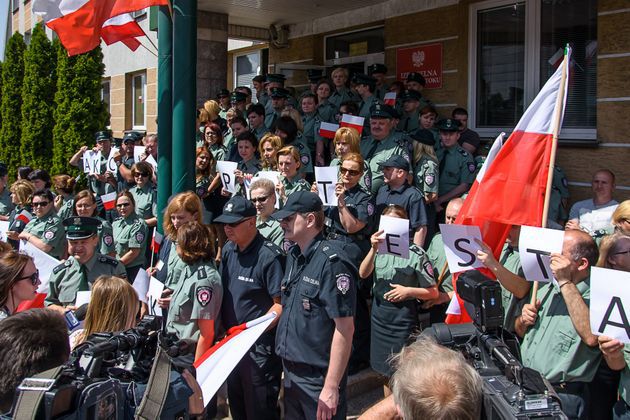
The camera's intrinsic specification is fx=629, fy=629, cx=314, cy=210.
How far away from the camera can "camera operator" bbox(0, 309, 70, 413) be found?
2029 mm

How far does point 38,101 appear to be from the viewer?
1612 centimetres

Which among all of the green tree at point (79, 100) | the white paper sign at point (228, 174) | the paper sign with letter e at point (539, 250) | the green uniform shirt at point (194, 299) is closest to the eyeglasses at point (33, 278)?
the green uniform shirt at point (194, 299)

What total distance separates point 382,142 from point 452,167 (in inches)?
31.9

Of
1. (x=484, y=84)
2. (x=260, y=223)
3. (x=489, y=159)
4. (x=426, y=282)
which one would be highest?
(x=484, y=84)

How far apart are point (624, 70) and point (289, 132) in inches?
141

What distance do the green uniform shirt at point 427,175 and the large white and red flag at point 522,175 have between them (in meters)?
1.77

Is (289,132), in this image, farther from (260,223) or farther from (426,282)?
(426,282)

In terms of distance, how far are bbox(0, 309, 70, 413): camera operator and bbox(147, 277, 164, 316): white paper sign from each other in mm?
2091

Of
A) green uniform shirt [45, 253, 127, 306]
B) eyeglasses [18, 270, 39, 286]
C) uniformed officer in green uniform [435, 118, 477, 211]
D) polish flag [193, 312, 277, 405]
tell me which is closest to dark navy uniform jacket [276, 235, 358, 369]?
polish flag [193, 312, 277, 405]

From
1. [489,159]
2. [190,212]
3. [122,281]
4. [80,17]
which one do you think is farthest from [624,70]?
[80,17]

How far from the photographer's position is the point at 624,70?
20.8ft

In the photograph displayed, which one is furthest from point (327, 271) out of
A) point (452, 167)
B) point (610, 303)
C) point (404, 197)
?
point (452, 167)

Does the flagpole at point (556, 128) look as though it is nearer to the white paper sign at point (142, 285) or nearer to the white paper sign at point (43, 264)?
the white paper sign at point (142, 285)

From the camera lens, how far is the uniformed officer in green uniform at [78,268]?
14.9 feet
